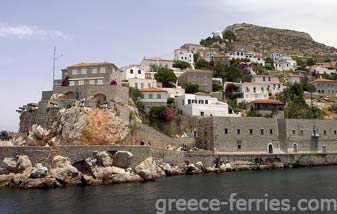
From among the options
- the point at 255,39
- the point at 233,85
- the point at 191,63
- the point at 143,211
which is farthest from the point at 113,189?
the point at 255,39

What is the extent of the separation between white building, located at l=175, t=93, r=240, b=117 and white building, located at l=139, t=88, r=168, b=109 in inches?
75.1

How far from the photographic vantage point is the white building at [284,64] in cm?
9638

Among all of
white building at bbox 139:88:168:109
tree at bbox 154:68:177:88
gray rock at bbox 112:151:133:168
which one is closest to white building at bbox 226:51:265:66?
tree at bbox 154:68:177:88

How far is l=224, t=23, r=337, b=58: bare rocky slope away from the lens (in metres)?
126

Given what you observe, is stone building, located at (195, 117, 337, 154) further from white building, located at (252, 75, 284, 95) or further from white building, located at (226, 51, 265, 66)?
white building, located at (226, 51, 265, 66)

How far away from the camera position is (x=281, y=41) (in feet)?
443

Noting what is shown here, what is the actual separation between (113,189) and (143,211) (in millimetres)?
8520

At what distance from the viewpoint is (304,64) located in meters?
104

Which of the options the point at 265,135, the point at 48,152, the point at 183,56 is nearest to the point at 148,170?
the point at 48,152

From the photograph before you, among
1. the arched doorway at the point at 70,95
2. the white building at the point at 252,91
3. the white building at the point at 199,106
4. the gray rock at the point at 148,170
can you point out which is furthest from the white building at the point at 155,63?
the gray rock at the point at 148,170

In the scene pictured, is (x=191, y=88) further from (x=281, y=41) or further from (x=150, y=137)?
(x=281, y=41)

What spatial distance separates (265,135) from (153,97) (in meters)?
13.8

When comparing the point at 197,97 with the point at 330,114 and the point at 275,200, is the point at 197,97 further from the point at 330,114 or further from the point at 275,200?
the point at 275,200

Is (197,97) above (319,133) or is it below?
above
